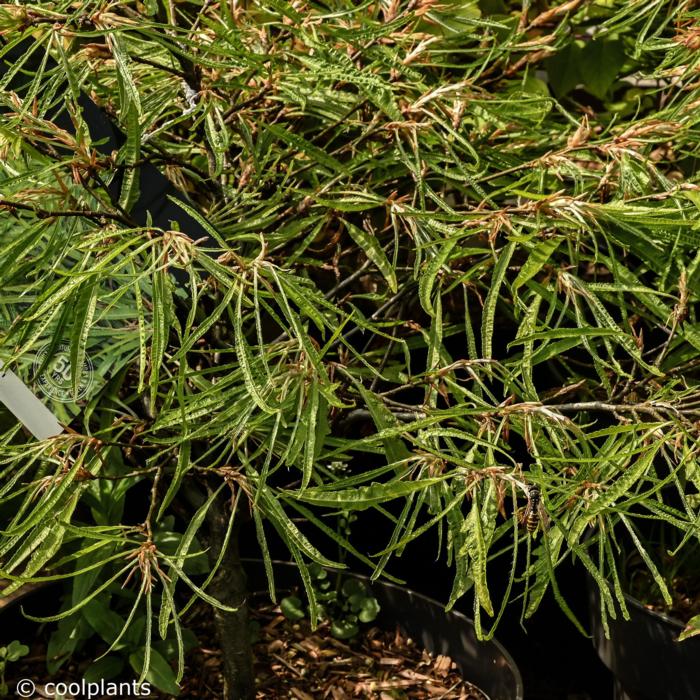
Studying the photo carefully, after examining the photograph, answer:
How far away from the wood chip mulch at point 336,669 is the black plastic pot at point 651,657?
16cm

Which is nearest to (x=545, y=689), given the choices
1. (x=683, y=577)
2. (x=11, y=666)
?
(x=683, y=577)

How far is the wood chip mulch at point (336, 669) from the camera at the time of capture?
104 centimetres

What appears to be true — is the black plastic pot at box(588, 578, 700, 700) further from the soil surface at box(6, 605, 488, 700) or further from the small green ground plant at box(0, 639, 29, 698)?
the small green ground plant at box(0, 639, 29, 698)

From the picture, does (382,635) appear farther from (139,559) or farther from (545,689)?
(139,559)

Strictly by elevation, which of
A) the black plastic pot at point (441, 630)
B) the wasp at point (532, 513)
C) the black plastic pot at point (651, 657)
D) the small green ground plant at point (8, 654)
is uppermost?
the wasp at point (532, 513)

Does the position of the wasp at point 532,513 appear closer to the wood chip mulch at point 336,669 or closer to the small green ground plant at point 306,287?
the small green ground plant at point 306,287

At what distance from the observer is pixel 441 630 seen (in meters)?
1.07

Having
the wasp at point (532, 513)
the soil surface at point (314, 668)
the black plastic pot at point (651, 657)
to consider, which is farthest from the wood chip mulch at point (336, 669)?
the wasp at point (532, 513)

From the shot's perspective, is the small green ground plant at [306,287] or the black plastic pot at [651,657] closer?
the small green ground plant at [306,287]

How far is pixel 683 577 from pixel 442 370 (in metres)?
0.64

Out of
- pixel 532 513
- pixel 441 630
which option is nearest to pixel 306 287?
pixel 532 513

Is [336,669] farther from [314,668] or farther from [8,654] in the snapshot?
[8,654]

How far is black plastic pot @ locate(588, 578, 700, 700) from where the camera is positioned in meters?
Answer: 0.97

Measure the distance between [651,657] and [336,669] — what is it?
35cm
